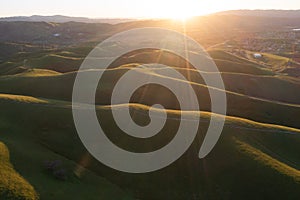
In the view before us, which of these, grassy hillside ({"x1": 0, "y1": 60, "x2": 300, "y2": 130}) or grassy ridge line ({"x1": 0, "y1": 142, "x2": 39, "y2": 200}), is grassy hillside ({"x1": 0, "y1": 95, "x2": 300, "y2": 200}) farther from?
grassy hillside ({"x1": 0, "y1": 60, "x2": 300, "y2": 130})

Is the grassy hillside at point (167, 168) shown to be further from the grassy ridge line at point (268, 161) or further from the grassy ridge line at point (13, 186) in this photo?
the grassy ridge line at point (13, 186)

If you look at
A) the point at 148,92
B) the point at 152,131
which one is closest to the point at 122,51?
the point at 148,92

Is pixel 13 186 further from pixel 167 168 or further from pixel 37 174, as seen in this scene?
pixel 167 168

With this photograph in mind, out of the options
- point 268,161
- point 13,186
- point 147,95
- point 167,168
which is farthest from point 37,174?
point 147,95

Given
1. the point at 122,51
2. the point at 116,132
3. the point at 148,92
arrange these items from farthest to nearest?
the point at 122,51, the point at 148,92, the point at 116,132

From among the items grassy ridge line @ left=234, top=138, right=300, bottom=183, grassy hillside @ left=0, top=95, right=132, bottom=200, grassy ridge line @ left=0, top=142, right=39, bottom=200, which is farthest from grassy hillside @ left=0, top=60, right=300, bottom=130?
grassy ridge line @ left=0, top=142, right=39, bottom=200

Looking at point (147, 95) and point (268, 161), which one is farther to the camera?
point (147, 95)

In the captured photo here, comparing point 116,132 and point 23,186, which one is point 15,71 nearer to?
point 116,132
